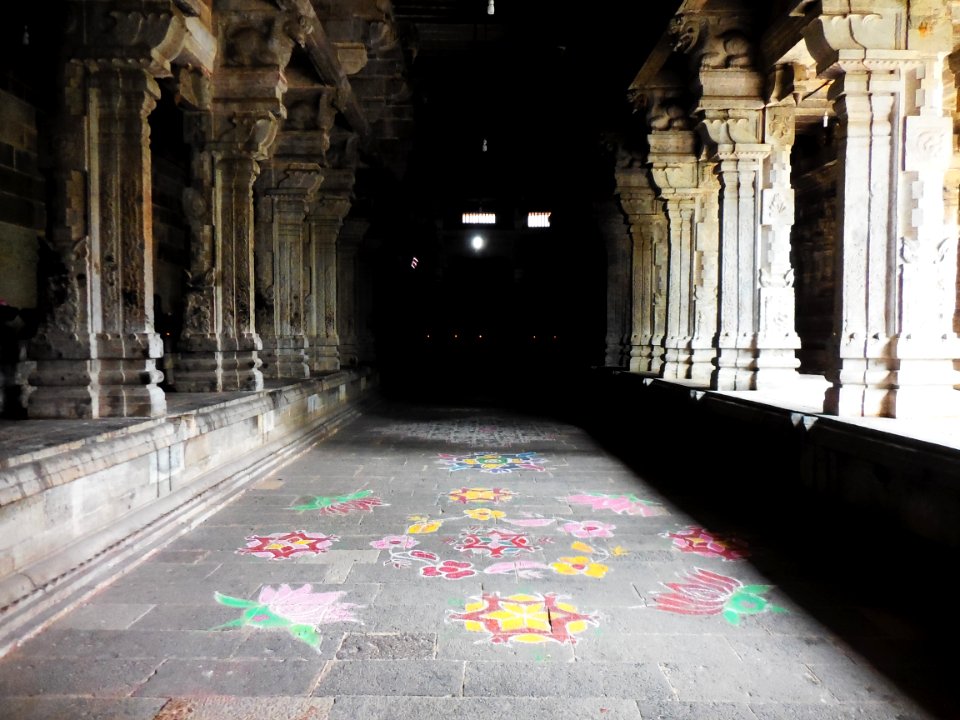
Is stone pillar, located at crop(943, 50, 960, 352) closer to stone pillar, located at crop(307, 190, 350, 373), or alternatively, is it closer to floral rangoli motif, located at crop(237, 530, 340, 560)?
floral rangoli motif, located at crop(237, 530, 340, 560)

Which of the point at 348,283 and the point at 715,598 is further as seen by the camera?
the point at 348,283

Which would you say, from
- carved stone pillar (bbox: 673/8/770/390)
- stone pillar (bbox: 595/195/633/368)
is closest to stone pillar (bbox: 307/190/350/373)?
stone pillar (bbox: 595/195/633/368)

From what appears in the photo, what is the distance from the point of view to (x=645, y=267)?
12805mm

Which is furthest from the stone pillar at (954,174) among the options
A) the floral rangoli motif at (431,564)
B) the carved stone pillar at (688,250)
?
the floral rangoli motif at (431,564)

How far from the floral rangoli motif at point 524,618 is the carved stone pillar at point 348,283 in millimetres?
12050

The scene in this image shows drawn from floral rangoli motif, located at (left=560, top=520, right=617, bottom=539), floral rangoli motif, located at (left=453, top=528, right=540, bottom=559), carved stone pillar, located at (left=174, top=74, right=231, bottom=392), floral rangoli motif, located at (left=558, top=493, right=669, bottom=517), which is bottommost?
floral rangoli motif, located at (left=558, top=493, right=669, bottom=517)

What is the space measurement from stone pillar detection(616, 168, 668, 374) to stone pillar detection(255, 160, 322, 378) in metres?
5.43

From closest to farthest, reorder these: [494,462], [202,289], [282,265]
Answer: [494,462] < [202,289] < [282,265]

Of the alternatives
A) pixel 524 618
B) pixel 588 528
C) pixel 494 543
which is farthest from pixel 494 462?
pixel 524 618

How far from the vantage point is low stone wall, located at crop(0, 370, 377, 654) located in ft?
9.79

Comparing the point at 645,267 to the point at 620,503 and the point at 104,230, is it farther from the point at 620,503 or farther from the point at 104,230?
the point at 104,230

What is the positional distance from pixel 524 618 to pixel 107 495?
2451mm

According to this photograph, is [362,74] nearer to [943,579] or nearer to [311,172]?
[311,172]

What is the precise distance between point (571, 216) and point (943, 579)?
770 inches
